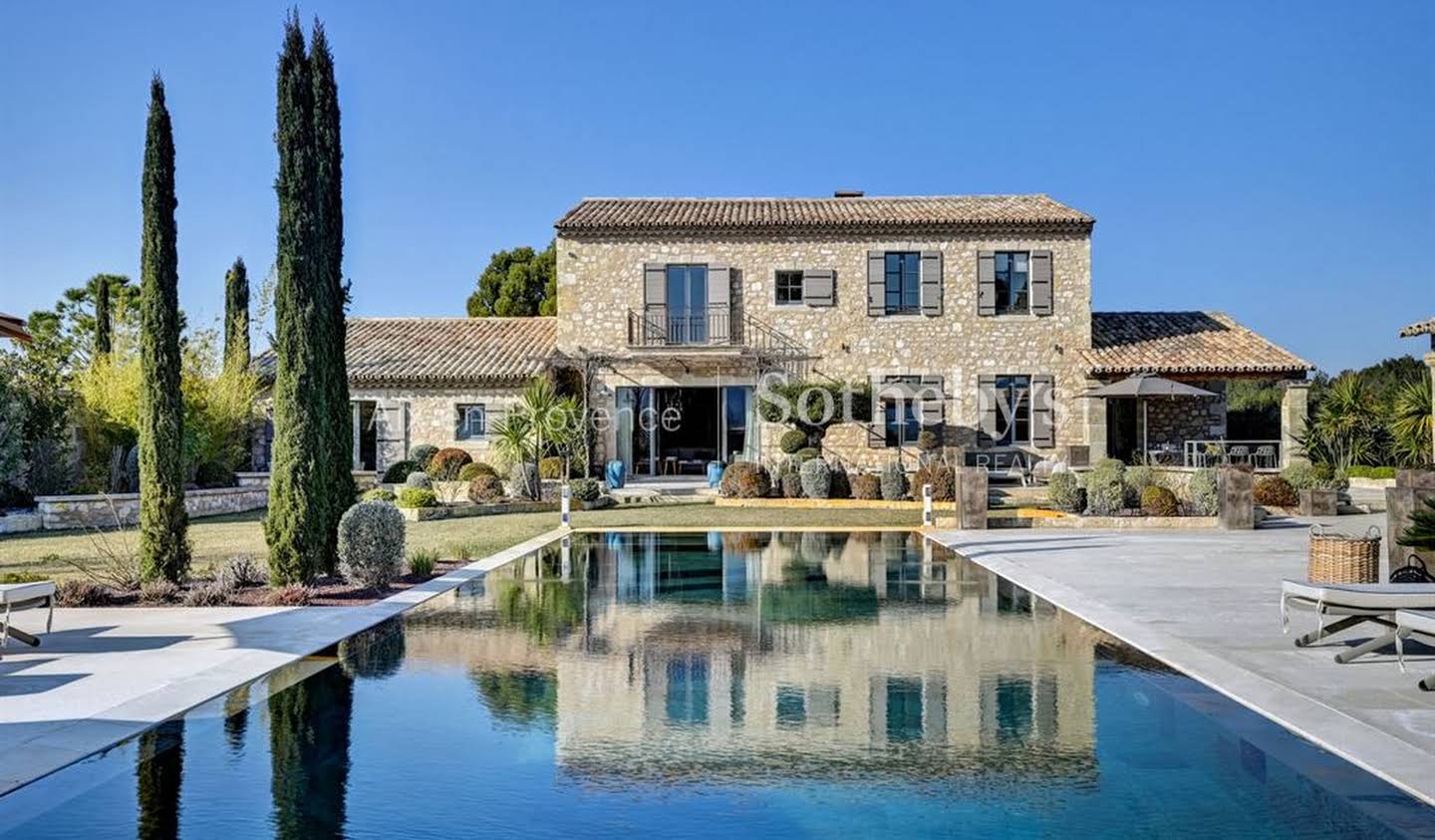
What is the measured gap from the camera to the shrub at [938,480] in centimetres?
2170

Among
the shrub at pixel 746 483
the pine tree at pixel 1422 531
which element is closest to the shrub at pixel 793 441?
the shrub at pixel 746 483

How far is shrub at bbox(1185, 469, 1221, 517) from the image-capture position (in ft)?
58.5

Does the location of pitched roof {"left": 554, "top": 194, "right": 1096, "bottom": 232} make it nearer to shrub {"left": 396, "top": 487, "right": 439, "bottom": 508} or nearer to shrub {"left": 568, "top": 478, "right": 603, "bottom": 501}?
shrub {"left": 568, "top": 478, "right": 603, "bottom": 501}

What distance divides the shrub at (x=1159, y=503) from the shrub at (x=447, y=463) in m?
13.3

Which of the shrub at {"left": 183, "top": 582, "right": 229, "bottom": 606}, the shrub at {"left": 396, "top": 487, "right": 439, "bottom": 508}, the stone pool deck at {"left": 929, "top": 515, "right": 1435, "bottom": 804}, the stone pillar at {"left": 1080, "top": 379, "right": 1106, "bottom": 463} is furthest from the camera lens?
the stone pillar at {"left": 1080, "top": 379, "right": 1106, "bottom": 463}

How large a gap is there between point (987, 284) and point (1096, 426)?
4.17m

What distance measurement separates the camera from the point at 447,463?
79.0ft

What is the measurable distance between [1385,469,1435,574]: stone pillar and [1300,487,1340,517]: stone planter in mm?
10561

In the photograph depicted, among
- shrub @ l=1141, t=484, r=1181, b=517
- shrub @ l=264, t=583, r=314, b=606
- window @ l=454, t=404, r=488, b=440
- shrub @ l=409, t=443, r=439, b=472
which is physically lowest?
shrub @ l=264, t=583, r=314, b=606

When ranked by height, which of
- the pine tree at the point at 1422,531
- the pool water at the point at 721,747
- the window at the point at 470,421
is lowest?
the pool water at the point at 721,747

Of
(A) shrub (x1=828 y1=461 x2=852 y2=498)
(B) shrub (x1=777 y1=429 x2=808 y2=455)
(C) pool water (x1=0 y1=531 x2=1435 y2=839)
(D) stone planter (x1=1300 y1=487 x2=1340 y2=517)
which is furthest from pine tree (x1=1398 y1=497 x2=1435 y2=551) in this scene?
(B) shrub (x1=777 y1=429 x2=808 y2=455)

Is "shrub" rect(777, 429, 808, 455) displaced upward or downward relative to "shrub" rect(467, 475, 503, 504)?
upward

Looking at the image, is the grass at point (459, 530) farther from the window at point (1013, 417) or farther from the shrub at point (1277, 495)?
the window at point (1013, 417)

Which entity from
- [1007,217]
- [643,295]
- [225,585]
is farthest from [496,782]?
[1007,217]
